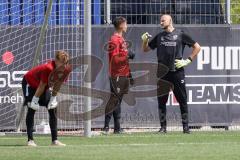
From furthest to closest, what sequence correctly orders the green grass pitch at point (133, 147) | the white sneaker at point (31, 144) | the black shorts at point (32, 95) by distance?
the black shorts at point (32, 95)
the white sneaker at point (31, 144)
the green grass pitch at point (133, 147)

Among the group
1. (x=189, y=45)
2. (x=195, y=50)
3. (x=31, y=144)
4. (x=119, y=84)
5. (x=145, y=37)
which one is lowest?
(x=31, y=144)

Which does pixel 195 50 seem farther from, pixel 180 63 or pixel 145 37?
pixel 145 37

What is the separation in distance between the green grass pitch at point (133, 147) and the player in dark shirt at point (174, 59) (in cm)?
56

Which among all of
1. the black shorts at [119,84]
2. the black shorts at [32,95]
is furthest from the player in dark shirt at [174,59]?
the black shorts at [32,95]

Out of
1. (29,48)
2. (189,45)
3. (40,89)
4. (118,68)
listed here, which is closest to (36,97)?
(40,89)

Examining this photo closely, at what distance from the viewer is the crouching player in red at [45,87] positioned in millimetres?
14547

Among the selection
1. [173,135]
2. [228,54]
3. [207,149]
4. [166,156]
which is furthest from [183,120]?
[166,156]

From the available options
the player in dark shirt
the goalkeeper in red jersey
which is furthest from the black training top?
the goalkeeper in red jersey

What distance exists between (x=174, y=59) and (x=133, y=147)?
388 centimetres

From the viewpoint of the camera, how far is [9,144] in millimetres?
15234

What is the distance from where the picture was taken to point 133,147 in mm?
14289

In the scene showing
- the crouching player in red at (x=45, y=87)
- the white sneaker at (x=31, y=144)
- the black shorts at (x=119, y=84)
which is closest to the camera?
the crouching player in red at (x=45, y=87)

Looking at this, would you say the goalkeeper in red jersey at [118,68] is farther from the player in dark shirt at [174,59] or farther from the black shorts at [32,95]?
the black shorts at [32,95]

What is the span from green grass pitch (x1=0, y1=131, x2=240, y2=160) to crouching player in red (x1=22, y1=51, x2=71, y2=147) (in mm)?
354
